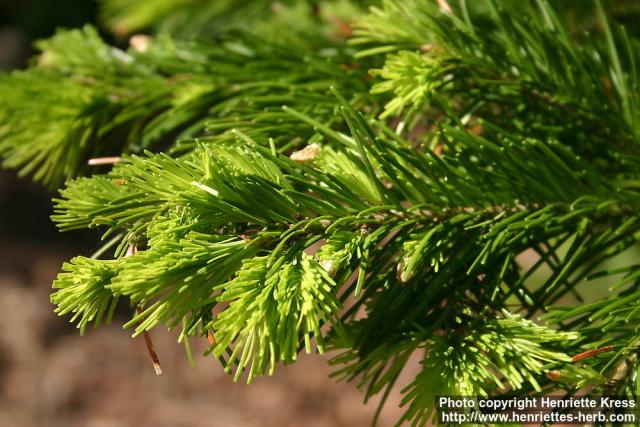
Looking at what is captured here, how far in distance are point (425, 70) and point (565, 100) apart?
0.14 meters

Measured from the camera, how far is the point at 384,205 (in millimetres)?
481

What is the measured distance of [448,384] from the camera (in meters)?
0.45

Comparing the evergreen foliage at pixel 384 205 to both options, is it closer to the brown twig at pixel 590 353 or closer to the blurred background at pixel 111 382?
the brown twig at pixel 590 353

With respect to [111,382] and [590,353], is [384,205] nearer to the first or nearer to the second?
[590,353]

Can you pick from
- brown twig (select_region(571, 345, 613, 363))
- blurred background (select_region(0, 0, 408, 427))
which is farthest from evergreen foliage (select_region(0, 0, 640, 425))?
blurred background (select_region(0, 0, 408, 427))

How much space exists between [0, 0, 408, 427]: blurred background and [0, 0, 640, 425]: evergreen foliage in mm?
1723

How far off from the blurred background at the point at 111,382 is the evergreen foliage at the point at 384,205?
172 centimetres

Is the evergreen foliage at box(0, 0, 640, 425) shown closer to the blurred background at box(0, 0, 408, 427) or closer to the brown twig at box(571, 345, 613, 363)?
the brown twig at box(571, 345, 613, 363)

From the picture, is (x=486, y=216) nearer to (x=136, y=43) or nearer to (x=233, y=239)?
(x=233, y=239)

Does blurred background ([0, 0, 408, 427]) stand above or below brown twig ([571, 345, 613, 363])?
below

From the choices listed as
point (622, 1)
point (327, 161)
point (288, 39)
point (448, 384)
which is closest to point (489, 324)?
point (448, 384)

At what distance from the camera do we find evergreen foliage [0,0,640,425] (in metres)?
0.43

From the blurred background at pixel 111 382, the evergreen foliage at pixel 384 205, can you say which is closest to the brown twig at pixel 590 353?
the evergreen foliage at pixel 384 205

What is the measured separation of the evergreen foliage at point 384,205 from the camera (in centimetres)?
43
